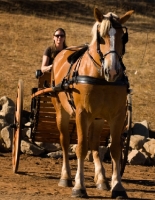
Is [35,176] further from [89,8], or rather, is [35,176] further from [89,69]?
[89,8]

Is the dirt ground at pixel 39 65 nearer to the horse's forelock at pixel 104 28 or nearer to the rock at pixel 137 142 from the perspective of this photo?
the rock at pixel 137 142

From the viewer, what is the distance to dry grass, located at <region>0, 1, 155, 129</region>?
19206 millimetres

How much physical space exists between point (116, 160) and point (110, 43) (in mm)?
1600

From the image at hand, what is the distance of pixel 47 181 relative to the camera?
955 cm

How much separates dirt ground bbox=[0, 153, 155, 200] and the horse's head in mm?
1676

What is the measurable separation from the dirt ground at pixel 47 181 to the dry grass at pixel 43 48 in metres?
4.87

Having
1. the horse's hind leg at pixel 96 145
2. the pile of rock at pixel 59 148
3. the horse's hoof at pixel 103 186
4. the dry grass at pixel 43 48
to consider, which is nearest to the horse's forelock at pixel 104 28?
the horse's hind leg at pixel 96 145

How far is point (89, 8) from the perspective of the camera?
106ft

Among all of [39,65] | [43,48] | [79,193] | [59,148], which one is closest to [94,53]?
[79,193]

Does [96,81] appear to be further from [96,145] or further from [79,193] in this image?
[96,145]

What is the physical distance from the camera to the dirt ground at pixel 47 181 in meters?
8.24

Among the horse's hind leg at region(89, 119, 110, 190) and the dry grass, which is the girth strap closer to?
the horse's hind leg at region(89, 119, 110, 190)

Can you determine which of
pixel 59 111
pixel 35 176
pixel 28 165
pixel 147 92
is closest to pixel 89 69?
pixel 59 111

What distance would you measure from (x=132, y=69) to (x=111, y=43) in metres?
15.0
